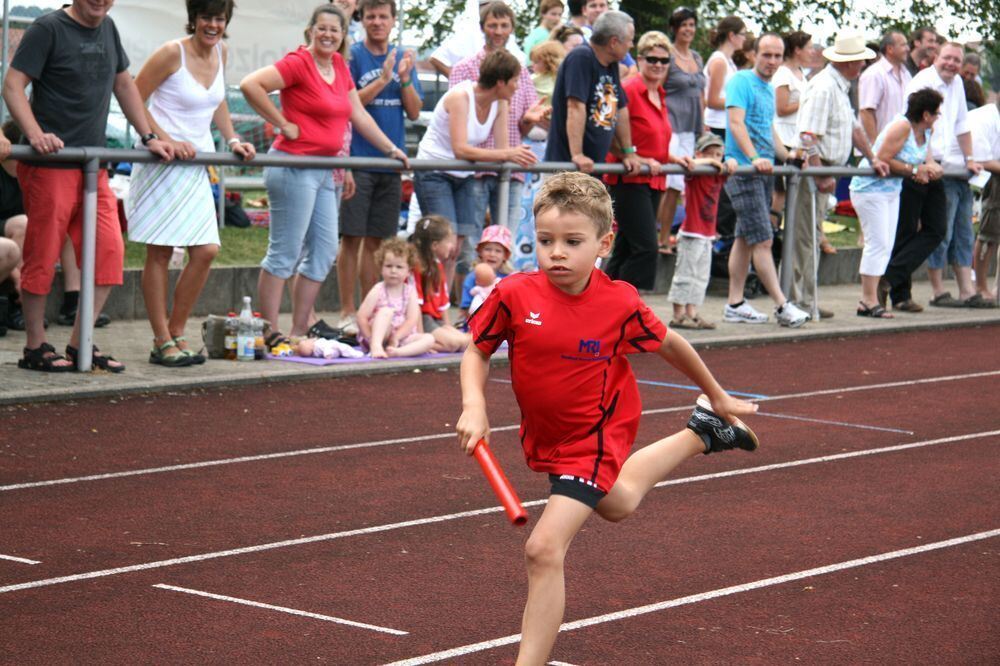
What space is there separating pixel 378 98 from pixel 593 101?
5.10 ft

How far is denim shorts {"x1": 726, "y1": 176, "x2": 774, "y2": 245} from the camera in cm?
1398

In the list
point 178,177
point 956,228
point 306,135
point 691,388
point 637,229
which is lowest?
point 691,388

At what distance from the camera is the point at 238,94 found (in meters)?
18.4

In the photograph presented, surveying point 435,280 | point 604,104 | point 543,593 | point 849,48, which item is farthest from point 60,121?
point 849,48

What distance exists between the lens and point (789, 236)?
1475cm

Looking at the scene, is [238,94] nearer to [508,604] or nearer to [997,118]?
[997,118]

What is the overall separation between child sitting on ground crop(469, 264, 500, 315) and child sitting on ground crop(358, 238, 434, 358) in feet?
1.77

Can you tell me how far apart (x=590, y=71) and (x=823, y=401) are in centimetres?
312

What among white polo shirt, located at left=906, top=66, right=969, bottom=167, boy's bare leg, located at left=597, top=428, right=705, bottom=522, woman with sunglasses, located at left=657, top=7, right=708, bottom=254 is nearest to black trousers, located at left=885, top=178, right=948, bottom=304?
white polo shirt, located at left=906, top=66, right=969, bottom=167

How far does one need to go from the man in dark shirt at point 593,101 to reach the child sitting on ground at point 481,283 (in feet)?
3.42

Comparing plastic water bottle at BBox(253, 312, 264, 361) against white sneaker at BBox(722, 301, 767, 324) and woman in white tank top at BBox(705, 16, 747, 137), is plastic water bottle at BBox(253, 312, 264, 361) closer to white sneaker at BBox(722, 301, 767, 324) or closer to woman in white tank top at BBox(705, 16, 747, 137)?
white sneaker at BBox(722, 301, 767, 324)

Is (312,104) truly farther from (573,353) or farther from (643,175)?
(573,353)

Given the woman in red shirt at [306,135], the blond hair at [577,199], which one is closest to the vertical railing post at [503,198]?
the woman in red shirt at [306,135]

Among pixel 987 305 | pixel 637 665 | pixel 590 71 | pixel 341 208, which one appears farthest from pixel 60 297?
pixel 987 305
